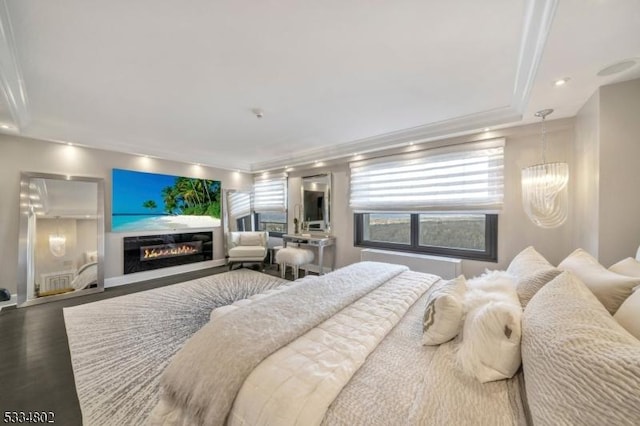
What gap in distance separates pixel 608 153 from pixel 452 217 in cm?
177

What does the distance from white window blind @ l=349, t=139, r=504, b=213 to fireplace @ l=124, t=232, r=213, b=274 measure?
11.7 ft

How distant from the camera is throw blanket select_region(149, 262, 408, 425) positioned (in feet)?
3.34

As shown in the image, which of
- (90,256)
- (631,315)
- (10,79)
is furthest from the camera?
(90,256)

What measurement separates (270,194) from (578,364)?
5.76m

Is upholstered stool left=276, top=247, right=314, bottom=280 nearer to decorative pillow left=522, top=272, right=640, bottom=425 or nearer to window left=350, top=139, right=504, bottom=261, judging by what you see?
window left=350, top=139, right=504, bottom=261

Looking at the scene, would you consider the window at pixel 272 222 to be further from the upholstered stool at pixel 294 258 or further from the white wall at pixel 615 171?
the white wall at pixel 615 171

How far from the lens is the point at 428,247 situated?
150 inches

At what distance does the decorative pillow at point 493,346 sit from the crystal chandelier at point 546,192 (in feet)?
5.97

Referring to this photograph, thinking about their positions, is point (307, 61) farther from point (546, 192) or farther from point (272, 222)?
point (272, 222)

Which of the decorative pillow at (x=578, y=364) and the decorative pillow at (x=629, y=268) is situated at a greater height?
the decorative pillow at (x=629, y=268)

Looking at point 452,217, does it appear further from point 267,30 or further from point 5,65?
point 5,65

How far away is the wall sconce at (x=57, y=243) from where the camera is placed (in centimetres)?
365

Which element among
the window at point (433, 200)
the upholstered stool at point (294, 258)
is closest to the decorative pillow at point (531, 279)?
the window at point (433, 200)

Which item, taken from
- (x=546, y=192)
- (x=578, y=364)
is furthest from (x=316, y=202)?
(x=578, y=364)
